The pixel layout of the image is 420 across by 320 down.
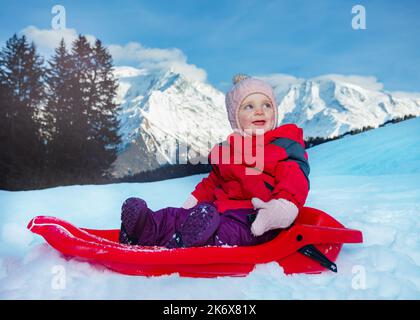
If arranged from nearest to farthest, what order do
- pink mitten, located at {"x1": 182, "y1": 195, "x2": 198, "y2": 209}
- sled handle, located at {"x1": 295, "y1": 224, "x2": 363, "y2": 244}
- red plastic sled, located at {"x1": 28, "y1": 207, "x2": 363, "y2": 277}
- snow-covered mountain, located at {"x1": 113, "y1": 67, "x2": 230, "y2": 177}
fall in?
red plastic sled, located at {"x1": 28, "y1": 207, "x2": 363, "y2": 277}
sled handle, located at {"x1": 295, "y1": 224, "x2": 363, "y2": 244}
pink mitten, located at {"x1": 182, "y1": 195, "x2": 198, "y2": 209}
snow-covered mountain, located at {"x1": 113, "y1": 67, "x2": 230, "y2": 177}

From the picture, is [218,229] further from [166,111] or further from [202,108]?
[202,108]

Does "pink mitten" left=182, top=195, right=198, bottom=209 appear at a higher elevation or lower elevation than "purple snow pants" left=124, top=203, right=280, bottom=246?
higher

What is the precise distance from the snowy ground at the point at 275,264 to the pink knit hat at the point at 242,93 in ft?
3.36

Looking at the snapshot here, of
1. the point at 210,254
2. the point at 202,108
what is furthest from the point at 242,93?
the point at 202,108

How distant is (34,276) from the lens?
195 centimetres

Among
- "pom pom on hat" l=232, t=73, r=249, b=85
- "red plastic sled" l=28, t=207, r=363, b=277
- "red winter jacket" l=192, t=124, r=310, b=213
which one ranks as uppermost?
"pom pom on hat" l=232, t=73, r=249, b=85

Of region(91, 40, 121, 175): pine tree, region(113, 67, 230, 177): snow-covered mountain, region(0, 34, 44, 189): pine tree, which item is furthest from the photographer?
region(113, 67, 230, 177): snow-covered mountain

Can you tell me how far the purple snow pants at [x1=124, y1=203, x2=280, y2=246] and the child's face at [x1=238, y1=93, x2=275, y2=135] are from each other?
54 cm

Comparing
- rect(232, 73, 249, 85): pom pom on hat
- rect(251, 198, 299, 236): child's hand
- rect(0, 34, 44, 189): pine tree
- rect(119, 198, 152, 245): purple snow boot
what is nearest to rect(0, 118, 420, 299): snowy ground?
rect(251, 198, 299, 236): child's hand

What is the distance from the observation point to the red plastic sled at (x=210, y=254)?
1974 mm

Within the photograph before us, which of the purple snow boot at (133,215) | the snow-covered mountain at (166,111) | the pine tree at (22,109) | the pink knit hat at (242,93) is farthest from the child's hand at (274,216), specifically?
the snow-covered mountain at (166,111)

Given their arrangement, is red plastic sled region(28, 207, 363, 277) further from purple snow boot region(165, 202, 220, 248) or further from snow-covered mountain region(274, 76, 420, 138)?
snow-covered mountain region(274, 76, 420, 138)

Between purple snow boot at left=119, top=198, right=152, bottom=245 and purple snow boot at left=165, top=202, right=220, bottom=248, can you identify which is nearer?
purple snow boot at left=165, top=202, right=220, bottom=248

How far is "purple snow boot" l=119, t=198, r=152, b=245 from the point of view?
227 cm
